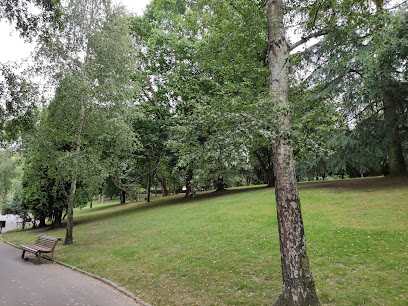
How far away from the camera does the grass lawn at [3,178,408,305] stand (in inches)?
206

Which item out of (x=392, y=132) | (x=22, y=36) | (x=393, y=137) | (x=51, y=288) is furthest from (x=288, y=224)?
(x=393, y=137)

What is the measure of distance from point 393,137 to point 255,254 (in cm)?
1127

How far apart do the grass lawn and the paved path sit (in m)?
0.46

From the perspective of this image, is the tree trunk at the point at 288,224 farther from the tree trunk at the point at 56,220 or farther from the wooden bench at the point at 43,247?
the tree trunk at the point at 56,220

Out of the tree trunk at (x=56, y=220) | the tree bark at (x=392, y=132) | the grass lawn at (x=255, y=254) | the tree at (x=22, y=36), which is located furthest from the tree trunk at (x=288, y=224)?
the tree trunk at (x=56, y=220)

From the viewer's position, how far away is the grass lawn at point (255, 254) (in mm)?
5230

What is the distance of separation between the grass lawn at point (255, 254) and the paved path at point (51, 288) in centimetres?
46

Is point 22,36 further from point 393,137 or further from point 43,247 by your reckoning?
point 393,137

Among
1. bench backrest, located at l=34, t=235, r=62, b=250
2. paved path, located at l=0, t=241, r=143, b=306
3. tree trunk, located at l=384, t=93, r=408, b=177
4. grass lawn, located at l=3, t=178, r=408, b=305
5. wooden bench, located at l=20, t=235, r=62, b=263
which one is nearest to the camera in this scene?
grass lawn, located at l=3, t=178, r=408, b=305

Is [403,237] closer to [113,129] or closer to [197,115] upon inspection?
[197,115]

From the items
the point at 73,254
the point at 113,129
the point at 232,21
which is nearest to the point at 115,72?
the point at 113,129

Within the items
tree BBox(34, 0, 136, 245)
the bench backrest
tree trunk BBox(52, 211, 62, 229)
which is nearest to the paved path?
the bench backrest

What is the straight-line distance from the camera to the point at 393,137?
1349cm

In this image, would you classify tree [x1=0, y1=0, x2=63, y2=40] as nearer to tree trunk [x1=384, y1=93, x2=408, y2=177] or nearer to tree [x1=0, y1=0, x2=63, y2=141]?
tree [x1=0, y1=0, x2=63, y2=141]
